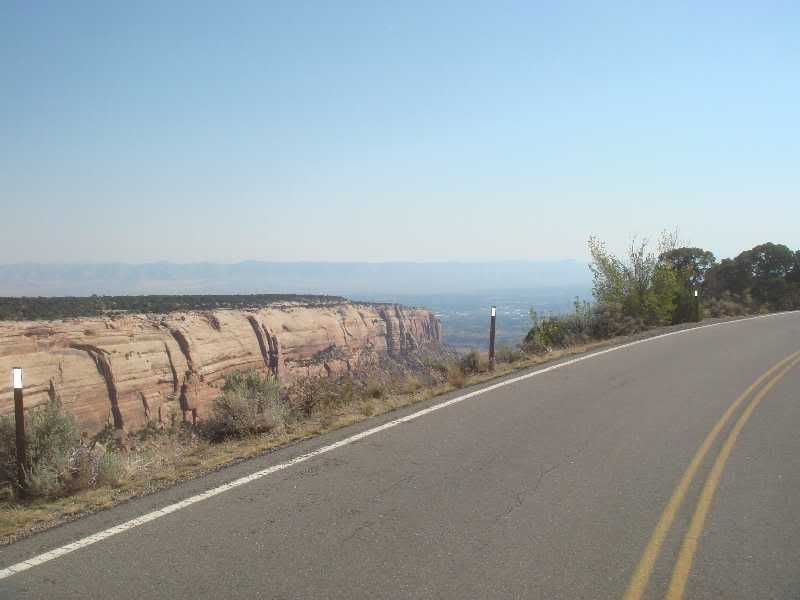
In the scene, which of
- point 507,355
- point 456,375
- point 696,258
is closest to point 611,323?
point 507,355

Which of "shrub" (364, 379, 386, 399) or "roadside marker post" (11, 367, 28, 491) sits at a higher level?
"roadside marker post" (11, 367, 28, 491)

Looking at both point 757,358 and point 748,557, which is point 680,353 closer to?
point 757,358

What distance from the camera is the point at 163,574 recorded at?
438 centimetres

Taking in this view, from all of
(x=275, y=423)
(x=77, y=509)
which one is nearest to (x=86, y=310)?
(x=275, y=423)

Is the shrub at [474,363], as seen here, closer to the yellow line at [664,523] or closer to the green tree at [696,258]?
the yellow line at [664,523]

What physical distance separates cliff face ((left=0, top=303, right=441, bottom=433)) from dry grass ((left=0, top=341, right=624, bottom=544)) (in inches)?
444

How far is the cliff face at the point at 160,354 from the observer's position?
27.3 meters

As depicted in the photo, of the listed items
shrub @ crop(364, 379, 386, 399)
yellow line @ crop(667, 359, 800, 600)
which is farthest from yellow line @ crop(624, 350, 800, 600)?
shrub @ crop(364, 379, 386, 399)

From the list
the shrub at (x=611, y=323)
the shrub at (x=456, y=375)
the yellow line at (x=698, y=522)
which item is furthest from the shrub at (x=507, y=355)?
the yellow line at (x=698, y=522)

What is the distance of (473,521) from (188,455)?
3994 mm

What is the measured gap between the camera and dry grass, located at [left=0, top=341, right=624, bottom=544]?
5.71m

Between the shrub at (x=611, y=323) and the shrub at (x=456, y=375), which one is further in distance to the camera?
the shrub at (x=611, y=323)

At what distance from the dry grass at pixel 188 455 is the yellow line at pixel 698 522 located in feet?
14.6

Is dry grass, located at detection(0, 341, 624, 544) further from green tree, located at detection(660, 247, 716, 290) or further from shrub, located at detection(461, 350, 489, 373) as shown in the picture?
green tree, located at detection(660, 247, 716, 290)
